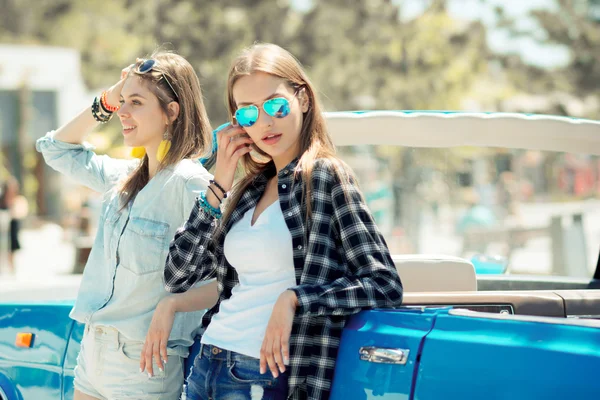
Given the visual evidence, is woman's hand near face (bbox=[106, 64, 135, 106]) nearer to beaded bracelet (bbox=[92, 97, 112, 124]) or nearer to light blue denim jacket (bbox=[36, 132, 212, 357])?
beaded bracelet (bbox=[92, 97, 112, 124])

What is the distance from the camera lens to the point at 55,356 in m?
2.98

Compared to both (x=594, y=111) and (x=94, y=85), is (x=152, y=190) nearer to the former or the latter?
(x=594, y=111)

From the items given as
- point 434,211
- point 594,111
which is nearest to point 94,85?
point 434,211

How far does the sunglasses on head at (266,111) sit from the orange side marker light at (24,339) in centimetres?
142

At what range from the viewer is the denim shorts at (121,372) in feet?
8.31

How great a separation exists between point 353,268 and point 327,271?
7cm

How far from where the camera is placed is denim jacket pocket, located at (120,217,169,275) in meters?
2.57

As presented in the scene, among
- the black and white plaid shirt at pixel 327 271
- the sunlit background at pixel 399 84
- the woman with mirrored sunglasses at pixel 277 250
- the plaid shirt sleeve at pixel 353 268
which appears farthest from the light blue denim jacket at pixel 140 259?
the sunlit background at pixel 399 84

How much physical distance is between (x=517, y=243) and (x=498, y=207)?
5.99 meters

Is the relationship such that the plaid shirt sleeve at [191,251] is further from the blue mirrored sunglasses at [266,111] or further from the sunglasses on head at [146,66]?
the sunglasses on head at [146,66]

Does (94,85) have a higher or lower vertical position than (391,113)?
higher

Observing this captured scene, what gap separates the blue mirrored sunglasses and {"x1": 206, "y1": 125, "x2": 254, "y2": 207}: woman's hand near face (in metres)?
0.09

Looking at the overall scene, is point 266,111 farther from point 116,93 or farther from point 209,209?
point 116,93

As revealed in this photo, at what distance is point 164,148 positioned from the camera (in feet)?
8.98
